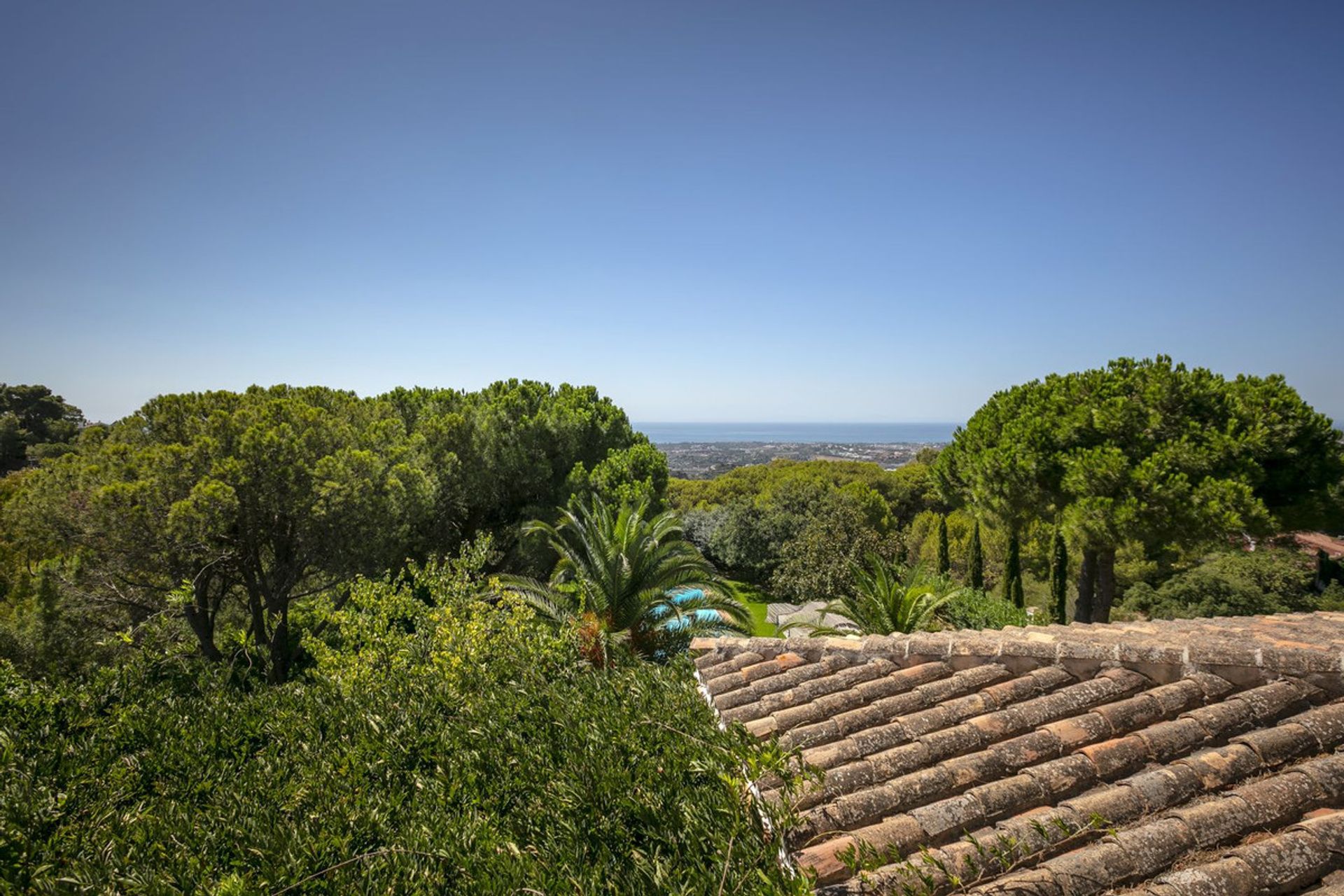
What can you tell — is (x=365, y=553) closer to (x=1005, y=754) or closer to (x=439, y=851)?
(x=439, y=851)

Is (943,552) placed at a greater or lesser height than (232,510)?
lesser

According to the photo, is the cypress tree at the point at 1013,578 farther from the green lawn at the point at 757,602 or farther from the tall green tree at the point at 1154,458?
the green lawn at the point at 757,602

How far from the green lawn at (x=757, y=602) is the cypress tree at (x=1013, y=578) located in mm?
7672

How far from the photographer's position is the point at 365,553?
41.4ft

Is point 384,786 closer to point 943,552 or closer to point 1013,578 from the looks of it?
point 1013,578

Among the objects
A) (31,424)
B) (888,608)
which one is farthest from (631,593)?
(31,424)

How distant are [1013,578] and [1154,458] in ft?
26.5

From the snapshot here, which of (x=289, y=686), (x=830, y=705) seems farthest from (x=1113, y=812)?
(x=289, y=686)

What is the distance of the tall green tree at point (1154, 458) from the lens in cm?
1156

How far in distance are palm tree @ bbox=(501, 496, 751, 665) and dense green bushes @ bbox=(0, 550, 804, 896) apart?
180 inches

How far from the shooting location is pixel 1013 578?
1909cm

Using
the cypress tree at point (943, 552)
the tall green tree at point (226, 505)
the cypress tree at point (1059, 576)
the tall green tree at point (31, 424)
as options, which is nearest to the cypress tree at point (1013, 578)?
the cypress tree at point (1059, 576)

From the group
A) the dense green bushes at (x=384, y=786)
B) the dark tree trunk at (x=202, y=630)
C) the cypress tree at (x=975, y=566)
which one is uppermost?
the dense green bushes at (x=384, y=786)

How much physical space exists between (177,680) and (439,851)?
526 centimetres
